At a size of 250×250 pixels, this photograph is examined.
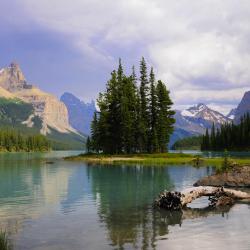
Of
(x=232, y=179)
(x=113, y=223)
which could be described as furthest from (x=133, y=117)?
(x=113, y=223)

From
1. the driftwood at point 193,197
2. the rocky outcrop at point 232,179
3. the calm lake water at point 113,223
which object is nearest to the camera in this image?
the calm lake water at point 113,223

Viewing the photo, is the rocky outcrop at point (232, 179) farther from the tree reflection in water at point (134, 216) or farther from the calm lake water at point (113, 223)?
the calm lake water at point (113, 223)

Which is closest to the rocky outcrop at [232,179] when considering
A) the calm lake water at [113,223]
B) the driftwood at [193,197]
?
the calm lake water at [113,223]

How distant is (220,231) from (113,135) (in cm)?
9202

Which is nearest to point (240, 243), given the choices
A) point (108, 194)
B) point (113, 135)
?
point (108, 194)

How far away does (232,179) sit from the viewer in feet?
138

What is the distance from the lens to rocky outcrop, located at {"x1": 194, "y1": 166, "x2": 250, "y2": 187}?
4159 centimetres

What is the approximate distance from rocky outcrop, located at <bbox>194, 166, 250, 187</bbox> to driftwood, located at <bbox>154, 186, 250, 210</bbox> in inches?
305

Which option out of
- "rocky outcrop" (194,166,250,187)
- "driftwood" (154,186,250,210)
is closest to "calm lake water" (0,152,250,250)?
"driftwood" (154,186,250,210)

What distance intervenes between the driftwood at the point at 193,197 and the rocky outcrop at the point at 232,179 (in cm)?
775

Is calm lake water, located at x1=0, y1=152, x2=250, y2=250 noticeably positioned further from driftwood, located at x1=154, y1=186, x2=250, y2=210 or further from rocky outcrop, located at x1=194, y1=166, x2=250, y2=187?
rocky outcrop, located at x1=194, y1=166, x2=250, y2=187

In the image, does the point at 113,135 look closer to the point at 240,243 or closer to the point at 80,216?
the point at 80,216

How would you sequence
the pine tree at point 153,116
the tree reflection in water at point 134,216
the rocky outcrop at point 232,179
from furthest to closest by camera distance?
the pine tree at point 153,116 < the rocky outcrop at point 232,179 < the tree reflection in water at point 134,216

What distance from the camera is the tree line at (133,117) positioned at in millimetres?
111312
